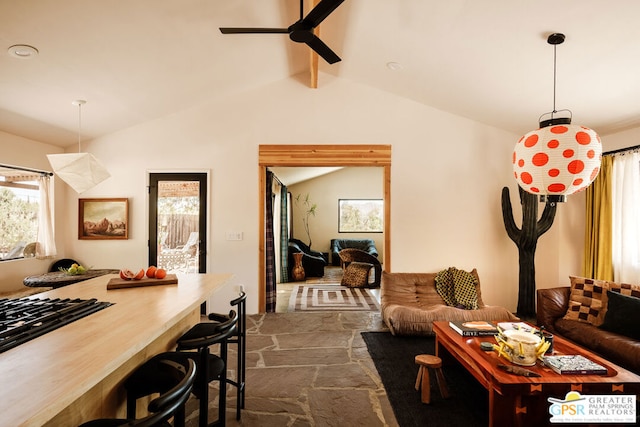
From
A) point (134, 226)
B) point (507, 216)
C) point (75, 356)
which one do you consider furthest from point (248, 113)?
point (75, 356)

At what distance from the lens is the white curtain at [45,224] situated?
14.7 feet

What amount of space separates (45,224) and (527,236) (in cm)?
621

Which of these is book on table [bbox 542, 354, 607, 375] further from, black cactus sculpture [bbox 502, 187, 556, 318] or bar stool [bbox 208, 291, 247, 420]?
black cactus sculpture [bbox 502, 187, 556, 318]

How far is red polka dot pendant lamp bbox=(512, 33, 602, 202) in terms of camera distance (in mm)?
2279

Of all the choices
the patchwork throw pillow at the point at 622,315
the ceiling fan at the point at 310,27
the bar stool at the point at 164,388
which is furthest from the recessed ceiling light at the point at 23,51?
the patchwork throw pillow at the point at 622,315

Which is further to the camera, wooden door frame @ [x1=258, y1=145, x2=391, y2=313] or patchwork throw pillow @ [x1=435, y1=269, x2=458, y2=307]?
wooden door frame @ [x1=258, y1=145, x2=391, y2=313]

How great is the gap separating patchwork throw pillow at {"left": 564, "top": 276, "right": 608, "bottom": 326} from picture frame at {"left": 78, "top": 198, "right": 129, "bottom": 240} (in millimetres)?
5520

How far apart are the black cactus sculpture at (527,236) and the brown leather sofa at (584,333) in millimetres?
771

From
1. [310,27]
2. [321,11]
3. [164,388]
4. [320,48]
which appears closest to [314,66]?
[320,48]

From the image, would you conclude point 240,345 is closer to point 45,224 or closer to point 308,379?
point 308,379

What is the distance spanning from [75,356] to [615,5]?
3539 millimetres

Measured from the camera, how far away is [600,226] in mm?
4125

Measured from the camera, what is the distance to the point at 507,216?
463 cm

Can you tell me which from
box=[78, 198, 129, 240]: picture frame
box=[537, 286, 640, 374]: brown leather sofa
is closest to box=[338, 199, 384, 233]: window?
box=[78, 198, 129, 240]: picture frame
